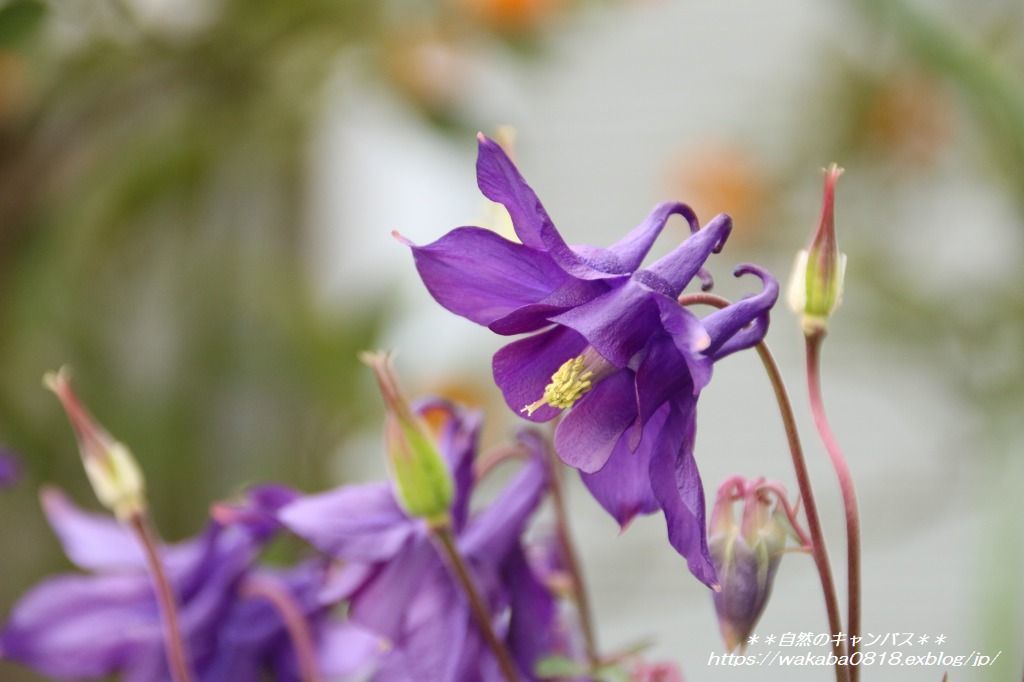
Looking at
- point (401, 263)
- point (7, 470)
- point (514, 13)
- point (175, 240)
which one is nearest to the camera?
point (7, 470)

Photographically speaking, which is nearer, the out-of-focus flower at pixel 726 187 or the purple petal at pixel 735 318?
the purple petal at pixel 735 318

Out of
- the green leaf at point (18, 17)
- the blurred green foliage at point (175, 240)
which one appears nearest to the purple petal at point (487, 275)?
the green leaf at point (18, 17)

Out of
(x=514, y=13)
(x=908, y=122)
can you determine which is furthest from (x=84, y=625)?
(x=908, y=122)

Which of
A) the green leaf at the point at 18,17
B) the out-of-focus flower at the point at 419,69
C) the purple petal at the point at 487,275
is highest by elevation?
the out-of-focus flower at the point at 419,69

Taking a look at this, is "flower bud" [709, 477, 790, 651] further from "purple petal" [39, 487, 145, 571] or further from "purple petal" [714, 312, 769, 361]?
"purple petal" [39, 487, 145, 571]

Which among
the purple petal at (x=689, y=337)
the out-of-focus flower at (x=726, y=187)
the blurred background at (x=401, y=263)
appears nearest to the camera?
the purple petal at (x=689, y=337)

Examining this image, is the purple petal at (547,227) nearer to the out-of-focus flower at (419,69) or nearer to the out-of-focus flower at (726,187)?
the out-of-focus flower at (419,69)

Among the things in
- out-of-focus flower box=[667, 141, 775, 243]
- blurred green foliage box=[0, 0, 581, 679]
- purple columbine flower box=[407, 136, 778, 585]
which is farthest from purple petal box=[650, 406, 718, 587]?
out-of-focus flower box=[667, 141, 775, 243]

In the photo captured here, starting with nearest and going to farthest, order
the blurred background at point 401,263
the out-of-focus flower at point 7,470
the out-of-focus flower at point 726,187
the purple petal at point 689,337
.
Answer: the purple petal at point 689,337
the out-of-focus flower at point 7,470
the blurred background at point 401,263
the out-of-focus flower at point 726,187

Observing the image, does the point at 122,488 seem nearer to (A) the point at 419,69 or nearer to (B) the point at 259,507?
(B) the point at 259,507
